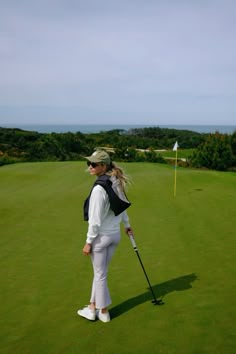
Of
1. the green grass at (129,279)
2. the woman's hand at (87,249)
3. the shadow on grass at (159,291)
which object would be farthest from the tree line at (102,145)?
the woman's hand at (87,249)

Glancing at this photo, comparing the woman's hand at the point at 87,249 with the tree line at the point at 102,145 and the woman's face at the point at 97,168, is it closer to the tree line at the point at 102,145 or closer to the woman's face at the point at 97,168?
the woman's face at the point at 97,168

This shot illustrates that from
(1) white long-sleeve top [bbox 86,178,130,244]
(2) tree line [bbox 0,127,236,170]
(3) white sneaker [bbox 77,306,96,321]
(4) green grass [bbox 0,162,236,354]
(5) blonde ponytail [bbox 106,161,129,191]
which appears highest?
(5) blonde ponytail [bbox 106,161,129,191]

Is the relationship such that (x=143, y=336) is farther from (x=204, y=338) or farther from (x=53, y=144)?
(x=53, y=144)

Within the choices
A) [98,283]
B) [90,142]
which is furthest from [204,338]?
[90,142]

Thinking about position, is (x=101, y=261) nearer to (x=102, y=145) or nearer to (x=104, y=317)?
(x=104, y=317)

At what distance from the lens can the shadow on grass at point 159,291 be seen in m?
4.82

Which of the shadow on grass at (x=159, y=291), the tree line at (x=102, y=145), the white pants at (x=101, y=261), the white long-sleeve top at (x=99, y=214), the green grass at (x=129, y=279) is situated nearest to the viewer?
the green grass at (x=129, y=279)

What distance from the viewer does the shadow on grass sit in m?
4.82

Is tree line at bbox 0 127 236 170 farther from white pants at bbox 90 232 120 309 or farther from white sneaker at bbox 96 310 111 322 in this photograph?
white sneaker at bbox 96 310 111 322

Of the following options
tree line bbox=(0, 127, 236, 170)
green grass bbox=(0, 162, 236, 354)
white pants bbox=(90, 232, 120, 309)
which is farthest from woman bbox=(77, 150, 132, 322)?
tree line bbox=(0, 127, 236, 170)

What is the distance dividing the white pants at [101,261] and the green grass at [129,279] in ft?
0.86

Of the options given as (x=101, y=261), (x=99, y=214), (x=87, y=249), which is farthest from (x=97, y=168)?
(x=101, y=261)

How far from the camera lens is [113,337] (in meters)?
4.10

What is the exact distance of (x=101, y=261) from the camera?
14.7 ft
